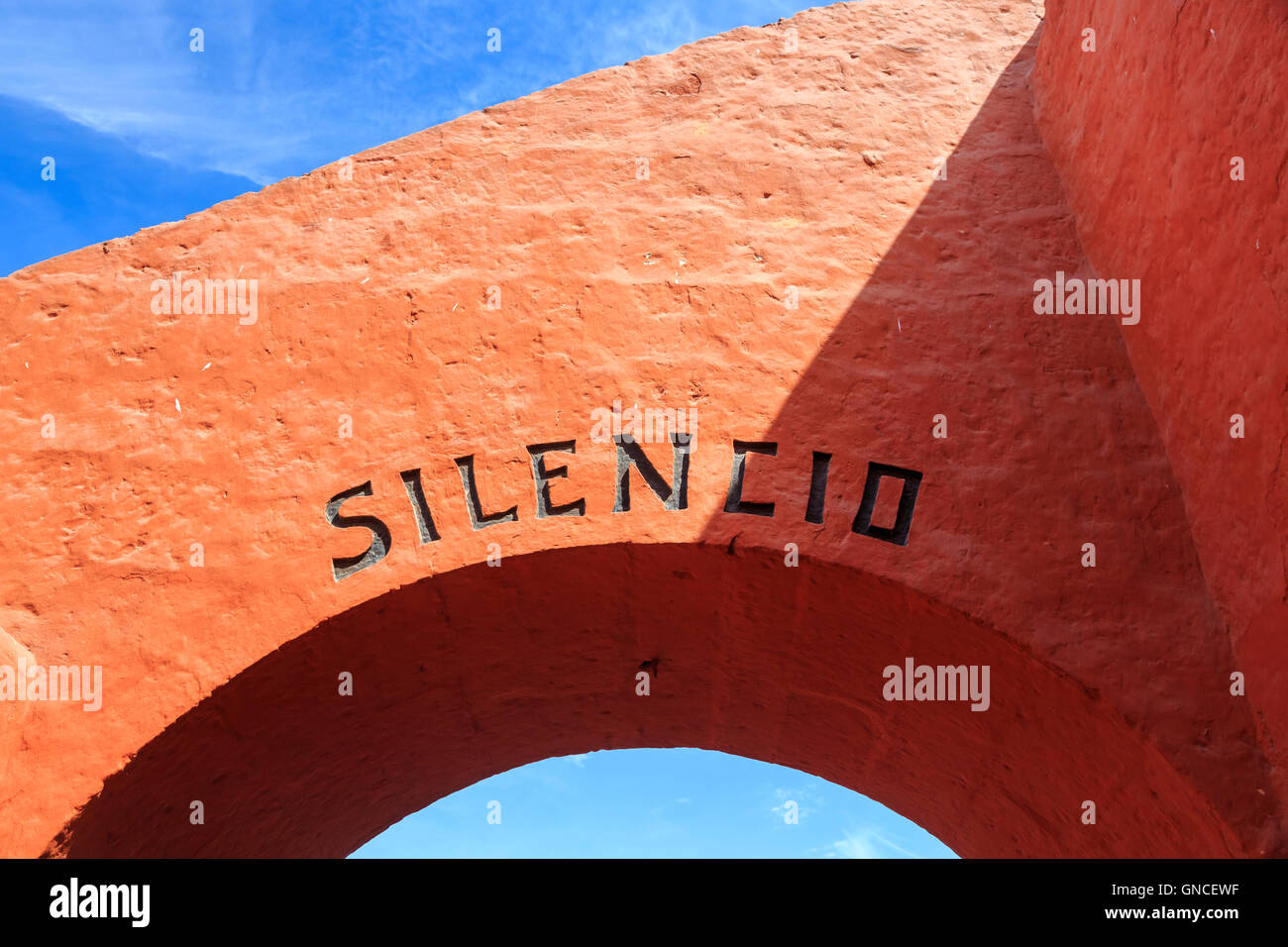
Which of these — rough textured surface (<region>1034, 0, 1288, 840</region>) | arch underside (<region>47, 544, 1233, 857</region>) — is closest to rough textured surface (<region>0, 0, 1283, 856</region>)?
arch underside (<region>47, 544, 1233, 857</region>)

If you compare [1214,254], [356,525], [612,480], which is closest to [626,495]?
[612,480]

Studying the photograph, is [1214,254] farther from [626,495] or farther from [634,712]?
[634,712]

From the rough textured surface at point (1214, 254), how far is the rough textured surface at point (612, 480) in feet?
0.41

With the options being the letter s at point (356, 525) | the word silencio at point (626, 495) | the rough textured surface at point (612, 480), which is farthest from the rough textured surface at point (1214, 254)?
the letter s at point (356, 525)

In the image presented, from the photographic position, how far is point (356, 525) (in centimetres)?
368

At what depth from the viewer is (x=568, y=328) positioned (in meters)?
4.01

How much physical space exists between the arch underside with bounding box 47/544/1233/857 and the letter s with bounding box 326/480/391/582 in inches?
5.3

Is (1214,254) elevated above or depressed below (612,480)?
above

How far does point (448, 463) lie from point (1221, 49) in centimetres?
275

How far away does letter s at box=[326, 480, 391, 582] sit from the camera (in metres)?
3.60

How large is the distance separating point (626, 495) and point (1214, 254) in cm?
199

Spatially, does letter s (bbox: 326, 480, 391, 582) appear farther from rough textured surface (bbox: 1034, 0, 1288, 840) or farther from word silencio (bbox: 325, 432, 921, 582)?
rough textured surface (bbox: 1034, 0, 1288, 840)

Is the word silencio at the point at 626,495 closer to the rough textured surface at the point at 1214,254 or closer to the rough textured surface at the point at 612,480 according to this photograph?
the rough textured surface at the point at 612,480
